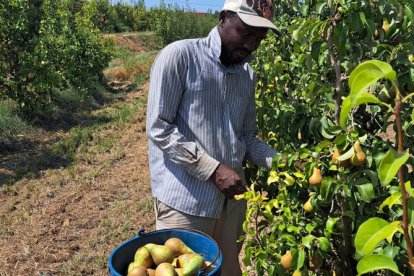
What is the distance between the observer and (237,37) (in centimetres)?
189

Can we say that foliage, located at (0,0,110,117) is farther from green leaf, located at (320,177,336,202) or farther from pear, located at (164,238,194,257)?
green leaf, located at (320,177,336,202)

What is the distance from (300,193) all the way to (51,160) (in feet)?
15.3

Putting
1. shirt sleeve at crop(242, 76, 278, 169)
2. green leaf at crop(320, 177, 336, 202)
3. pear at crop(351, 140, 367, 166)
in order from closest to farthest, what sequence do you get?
1. pear at crop(351, 140, 367, 166)
2. green leaf at crop(320, 177, 336, 202)
3. shirt sleeve at crop(242, 76, 278, 169)

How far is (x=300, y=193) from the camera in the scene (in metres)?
2.05

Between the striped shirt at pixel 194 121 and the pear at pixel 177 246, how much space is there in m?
0.38

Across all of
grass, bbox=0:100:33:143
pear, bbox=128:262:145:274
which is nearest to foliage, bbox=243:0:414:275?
pear, bbox=128:262:145:274

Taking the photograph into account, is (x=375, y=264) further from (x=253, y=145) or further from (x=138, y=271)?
(x=253, y=145)

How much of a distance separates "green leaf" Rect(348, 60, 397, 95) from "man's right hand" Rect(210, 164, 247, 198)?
4.33ft

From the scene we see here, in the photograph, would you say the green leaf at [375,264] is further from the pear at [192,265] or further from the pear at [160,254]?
the pear at [160,254]

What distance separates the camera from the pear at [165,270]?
1434 millimetres

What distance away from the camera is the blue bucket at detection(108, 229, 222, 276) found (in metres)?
1.57

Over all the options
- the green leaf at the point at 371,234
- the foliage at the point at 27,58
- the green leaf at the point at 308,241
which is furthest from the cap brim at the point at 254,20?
the foliage at the point at 27,58

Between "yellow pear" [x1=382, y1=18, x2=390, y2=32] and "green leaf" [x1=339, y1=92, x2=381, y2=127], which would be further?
"yellow pear" [x1=382, y1=18, x2=390, y2=32]

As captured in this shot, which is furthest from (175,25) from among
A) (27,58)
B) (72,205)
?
(72,205)
